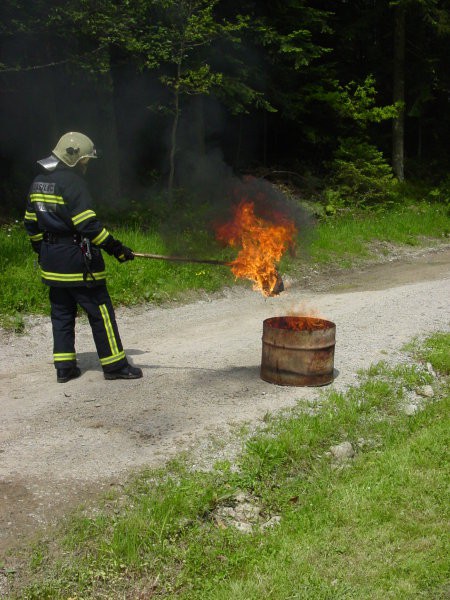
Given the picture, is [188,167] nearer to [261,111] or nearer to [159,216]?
[159,216]

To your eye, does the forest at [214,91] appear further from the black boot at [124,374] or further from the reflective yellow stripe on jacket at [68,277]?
the black boot at [124,374]

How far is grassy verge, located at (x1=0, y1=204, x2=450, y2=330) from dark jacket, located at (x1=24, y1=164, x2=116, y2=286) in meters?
2.30

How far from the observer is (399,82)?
21750 mm

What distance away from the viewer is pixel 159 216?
50.3ft

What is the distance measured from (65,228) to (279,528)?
3.71 meters

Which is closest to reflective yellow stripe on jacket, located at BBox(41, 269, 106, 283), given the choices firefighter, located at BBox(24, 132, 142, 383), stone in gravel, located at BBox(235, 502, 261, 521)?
firefighter, located at BBox(24, 132, 142, 383)

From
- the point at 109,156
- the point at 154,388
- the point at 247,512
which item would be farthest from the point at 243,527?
the point at 109,156

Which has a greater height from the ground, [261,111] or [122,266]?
[261,111]

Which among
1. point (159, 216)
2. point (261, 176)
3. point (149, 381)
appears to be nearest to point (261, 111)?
point (261, 176)

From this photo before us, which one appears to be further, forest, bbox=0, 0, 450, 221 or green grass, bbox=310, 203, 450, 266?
green grass, bbox=310, 203, 450, 266

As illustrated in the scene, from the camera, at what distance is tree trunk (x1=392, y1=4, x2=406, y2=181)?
69.5 feet

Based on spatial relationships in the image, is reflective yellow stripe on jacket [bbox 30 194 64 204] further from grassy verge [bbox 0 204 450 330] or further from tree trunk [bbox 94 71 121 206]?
tree trunk [bbox 94 71 121 206]

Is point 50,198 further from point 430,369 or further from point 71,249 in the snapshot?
point 430,369

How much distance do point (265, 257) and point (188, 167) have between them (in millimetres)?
11789
